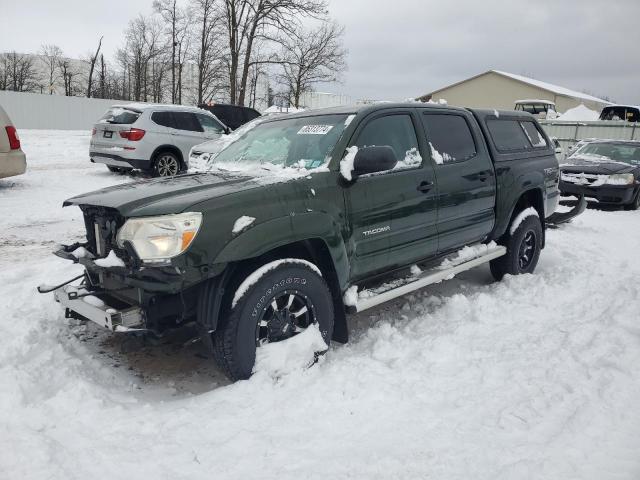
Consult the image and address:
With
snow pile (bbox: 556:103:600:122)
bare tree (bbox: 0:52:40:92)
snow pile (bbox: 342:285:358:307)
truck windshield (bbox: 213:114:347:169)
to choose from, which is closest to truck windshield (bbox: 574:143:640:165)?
truck windshield (bbox: 213:114:347:169)

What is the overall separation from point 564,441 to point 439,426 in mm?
652

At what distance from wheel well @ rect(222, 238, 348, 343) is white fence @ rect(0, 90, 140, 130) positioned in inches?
1136

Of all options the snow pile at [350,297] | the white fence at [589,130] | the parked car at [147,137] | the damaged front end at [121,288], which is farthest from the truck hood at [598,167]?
the white fence at [589,130]

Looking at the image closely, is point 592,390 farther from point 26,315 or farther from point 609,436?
point 26,315

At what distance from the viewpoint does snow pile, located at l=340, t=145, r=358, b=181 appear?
3.60 metres

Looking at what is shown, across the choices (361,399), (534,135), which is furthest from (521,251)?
(361,399)

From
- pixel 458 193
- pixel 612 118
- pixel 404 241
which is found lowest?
pixel 404 241

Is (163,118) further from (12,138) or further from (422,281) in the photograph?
(422,281)

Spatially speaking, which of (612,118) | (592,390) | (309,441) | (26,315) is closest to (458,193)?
(592,390)

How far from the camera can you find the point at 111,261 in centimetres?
306

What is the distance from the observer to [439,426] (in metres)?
2.84

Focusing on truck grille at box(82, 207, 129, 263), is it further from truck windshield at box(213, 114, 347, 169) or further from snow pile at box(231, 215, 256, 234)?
truck windshield at box(213, 114, 347, 169)

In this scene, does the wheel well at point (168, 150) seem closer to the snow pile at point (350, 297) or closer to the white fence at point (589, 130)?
the snow pile at point (350, 297)

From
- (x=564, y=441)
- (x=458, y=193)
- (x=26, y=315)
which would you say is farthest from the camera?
(x=458, y=193)
